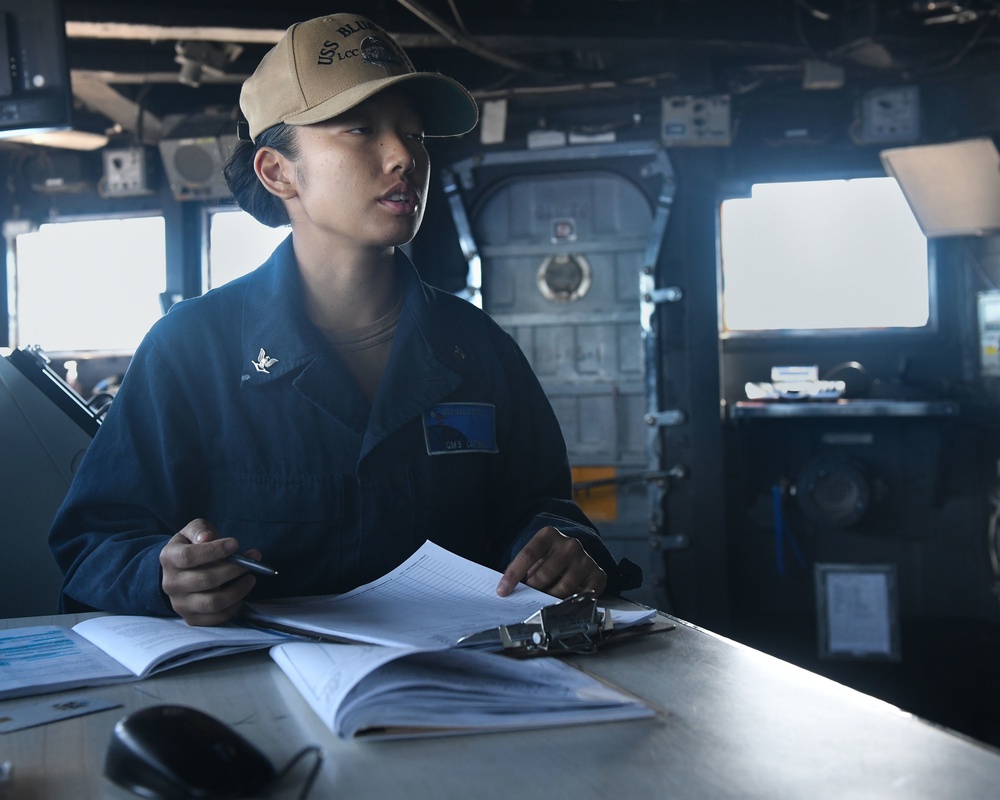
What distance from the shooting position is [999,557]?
4.38 meters

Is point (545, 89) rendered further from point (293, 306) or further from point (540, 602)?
point (540, 602)

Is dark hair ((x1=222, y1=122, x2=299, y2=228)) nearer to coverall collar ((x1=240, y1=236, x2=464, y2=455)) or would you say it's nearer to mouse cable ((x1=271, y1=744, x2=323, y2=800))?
coverall collar ((x1=240, y1=236, x2=464, y2=455))

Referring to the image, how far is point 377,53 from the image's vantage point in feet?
5.19

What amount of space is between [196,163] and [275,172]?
3.83 m

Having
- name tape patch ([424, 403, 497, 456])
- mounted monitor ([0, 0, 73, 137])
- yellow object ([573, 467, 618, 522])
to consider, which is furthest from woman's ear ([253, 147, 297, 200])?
yellow object ([573, 467, 618, 522])

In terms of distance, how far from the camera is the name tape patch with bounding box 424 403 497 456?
5.29ft

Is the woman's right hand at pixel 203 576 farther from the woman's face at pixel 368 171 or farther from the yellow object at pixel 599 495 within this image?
the yellow object at pixel 599 495

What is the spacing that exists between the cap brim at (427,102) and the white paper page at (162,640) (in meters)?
0.80

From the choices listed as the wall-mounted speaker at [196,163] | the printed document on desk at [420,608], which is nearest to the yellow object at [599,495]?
the wall-mounted speaker at [196,163]

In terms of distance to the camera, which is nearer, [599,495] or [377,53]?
[377,53]

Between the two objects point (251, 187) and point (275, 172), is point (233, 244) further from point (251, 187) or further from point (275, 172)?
point (275, 172)

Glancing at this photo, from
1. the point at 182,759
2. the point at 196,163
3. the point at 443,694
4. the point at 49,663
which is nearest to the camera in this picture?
the point at 182,759

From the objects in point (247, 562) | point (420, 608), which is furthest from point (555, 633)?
point (247, 562)

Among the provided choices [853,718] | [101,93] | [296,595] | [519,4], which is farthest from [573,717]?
[101,93]
